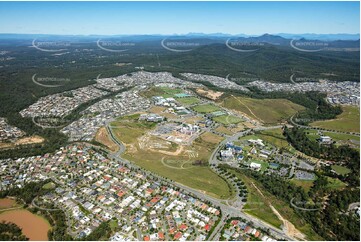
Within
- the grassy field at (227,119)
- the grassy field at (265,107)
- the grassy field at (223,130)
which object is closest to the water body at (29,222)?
the grassy field at (223,130)

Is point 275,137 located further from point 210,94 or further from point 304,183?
point 210,94

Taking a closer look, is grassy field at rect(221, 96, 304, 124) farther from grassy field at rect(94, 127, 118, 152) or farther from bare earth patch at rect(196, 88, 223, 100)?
grassy field at rect(94, 127, 118, 152)

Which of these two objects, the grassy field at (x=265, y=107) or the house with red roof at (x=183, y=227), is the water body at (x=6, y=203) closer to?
the house with red roof at (x=183, y=227)

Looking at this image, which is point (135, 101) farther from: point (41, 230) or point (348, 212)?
point (348, 212)

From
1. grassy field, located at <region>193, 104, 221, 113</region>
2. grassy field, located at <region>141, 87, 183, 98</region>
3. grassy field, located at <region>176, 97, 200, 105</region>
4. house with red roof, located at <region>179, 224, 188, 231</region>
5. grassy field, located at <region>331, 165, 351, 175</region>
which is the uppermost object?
grassy field, located at <region>141, 87, 183, 98</region>

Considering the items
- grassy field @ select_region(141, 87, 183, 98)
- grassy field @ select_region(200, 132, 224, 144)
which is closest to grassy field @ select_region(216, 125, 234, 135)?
grassy field @ select_region(200, 132, 224, 144)

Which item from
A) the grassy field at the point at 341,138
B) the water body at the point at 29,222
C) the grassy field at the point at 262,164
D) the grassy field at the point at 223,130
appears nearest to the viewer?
the water body at the point at 29,222

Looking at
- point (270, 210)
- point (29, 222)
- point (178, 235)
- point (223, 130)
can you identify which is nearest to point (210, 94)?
point (223, 130)
